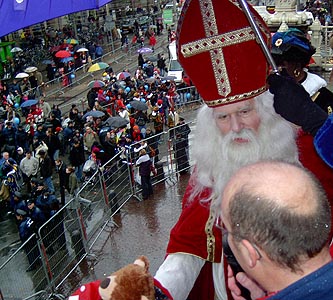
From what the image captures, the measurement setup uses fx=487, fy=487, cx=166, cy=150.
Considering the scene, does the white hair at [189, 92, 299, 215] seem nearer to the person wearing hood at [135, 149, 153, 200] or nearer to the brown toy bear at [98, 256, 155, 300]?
the brown toy bear at [98, 256, 155, 300]

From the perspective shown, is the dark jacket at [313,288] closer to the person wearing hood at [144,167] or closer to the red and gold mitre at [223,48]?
the red and gold mitre at [223,48]

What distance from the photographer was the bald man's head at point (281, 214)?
4.78ft

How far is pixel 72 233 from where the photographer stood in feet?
26.1

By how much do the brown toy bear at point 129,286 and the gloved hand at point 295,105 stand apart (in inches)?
44.9

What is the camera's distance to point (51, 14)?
336 cm

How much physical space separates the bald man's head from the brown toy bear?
64 cm

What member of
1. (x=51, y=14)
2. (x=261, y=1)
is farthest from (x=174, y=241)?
(x=261, y=1)

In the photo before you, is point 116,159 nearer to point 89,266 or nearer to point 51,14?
point 89,266

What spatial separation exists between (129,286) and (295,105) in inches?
50.6

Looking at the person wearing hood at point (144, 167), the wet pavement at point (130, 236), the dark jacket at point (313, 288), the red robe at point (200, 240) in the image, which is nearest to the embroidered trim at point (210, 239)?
the red robe at point (200, 240)

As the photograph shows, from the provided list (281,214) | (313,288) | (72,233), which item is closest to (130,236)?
(72,233)

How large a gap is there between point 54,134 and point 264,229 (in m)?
12.2

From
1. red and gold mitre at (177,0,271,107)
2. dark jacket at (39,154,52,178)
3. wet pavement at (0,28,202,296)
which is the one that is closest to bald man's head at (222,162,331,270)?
red and gold mitre at (177,0,271,107)

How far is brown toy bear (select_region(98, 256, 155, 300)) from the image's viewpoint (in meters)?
2.02
